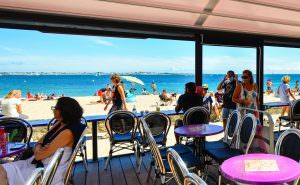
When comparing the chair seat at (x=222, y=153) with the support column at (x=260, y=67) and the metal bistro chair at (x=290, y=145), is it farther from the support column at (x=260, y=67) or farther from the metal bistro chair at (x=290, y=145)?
the support column at (x=260, y=67)

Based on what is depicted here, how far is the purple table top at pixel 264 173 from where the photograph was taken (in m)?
1.60

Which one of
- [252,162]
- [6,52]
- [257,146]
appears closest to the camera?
[252,162]

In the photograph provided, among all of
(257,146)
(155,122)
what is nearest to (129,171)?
(155,122)

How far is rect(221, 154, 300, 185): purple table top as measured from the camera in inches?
63.2

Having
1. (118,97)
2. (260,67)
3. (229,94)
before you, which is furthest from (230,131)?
(260,67)

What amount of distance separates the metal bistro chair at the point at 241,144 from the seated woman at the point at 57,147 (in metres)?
1.55

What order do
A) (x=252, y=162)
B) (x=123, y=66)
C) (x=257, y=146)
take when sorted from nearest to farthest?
(x=252, y=162) < (x=257, y=146) < (x=123, y=66)

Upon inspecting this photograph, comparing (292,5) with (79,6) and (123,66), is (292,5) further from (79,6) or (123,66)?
(123,66)

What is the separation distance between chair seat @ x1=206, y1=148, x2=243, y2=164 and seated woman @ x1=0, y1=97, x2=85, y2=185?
1.52 metres

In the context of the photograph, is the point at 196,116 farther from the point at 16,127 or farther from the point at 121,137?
the point at 16,127

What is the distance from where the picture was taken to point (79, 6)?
3330mm

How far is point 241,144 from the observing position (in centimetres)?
294

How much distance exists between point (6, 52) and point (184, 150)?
41978mm

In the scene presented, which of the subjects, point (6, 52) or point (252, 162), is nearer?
point (252, 162)
